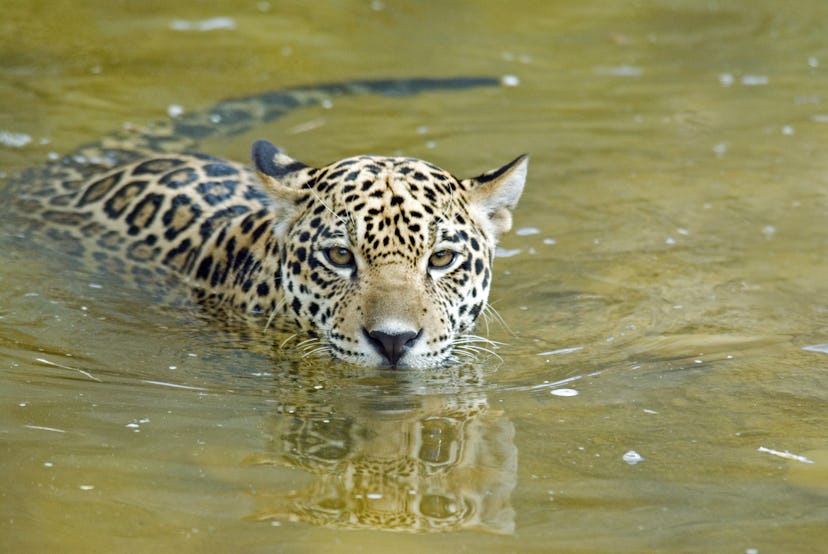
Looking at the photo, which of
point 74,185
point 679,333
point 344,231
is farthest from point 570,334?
point 74,185

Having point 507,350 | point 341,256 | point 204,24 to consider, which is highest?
point 204,24

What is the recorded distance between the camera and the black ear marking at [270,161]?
755 cm

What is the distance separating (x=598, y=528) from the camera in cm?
505

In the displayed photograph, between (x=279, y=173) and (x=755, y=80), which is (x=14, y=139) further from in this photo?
(x=755, y=80)

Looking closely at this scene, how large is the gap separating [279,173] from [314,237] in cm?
74

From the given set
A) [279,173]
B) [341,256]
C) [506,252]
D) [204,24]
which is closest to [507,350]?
[341,256]

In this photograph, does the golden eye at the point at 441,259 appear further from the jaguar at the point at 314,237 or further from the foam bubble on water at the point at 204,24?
the foam bubble on water at the point at 204,24

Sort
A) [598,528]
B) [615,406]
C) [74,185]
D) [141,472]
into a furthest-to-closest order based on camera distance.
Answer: [74,185] < [615,406] < [141,472] < [598,528]

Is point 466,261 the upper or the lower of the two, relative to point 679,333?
upper

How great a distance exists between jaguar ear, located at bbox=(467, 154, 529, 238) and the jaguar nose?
4.22 feet

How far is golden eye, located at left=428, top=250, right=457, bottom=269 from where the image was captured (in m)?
6.82

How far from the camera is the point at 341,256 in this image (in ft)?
22.5

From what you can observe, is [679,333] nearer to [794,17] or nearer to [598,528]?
[598,528]

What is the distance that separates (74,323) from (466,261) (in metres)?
2.42
